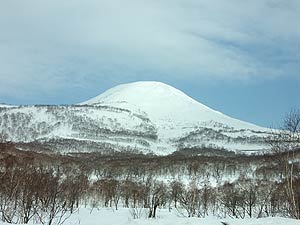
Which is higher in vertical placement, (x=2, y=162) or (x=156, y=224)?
(x=2, y=162)

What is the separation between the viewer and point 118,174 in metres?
113

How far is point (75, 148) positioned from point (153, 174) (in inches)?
2933

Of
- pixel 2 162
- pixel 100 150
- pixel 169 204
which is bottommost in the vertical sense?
pixel 169 204

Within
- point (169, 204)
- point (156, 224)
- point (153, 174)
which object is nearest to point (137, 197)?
point (169, 204)

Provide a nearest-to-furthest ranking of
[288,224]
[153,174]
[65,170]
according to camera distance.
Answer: [288,224]
[65,170]
[153,174]

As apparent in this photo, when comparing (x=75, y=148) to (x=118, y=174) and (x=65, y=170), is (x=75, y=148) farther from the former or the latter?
(x=65, y=170)

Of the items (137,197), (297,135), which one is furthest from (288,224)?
(137,197)

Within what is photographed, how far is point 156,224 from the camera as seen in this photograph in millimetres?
21672

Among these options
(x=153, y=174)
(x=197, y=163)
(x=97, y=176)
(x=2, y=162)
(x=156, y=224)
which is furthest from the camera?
(x=197, y=163)

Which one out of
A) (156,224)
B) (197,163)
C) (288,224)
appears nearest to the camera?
(288,224)

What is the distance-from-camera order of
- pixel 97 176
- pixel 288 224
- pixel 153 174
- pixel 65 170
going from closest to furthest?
pixel 288 224, pixel 65 170, pixel 97 176, pixel 153 174

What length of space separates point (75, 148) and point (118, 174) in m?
77.1

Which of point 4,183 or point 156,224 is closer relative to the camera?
point 156,224

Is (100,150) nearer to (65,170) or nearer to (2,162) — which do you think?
(65,170)
